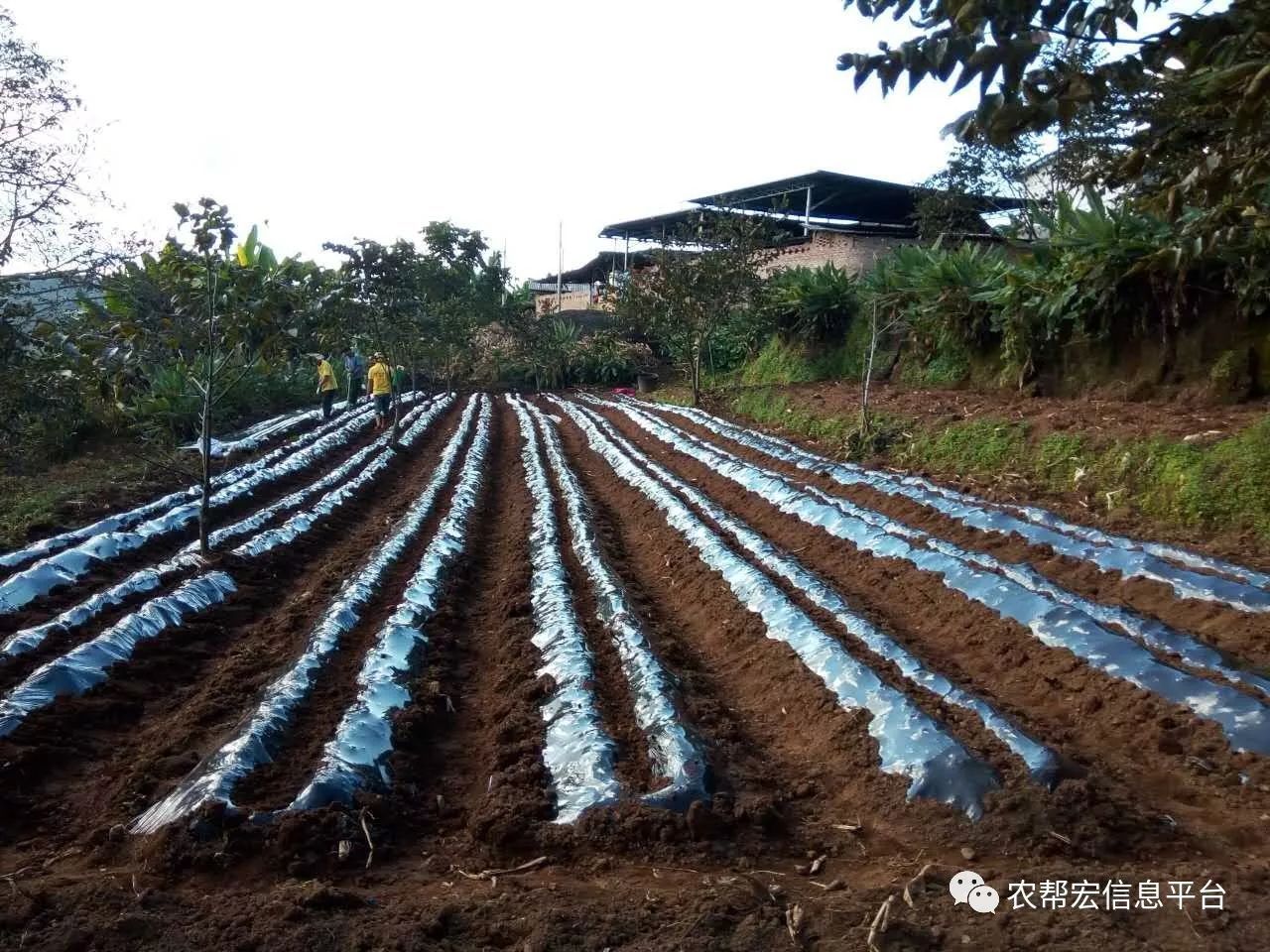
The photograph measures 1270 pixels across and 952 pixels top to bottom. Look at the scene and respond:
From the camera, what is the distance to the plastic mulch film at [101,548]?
596 centimetres

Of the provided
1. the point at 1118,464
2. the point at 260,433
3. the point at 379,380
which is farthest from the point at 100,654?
the point at 379,380

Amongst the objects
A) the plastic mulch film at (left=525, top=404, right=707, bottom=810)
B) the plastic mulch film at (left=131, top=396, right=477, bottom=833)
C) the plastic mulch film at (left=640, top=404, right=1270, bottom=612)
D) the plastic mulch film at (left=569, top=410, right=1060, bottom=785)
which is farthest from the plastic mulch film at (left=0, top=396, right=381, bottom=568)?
the plastic mulch film at (left=640, top=404, right=1270, bottom=612)

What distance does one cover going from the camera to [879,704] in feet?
13.3

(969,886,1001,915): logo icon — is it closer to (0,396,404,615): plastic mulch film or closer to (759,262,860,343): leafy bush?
(0,396,404,615): plastic mulch film

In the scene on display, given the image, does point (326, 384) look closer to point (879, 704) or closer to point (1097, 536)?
point (1097, 536)

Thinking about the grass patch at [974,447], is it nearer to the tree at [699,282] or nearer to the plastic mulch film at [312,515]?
the plastic mulch film at [312,515]

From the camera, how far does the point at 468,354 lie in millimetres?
31766

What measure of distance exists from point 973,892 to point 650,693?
199 centimetres

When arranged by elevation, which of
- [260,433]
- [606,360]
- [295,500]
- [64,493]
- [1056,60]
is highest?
[1056,60]

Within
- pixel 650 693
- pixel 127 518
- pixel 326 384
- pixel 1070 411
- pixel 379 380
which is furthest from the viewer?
pixel 326 384

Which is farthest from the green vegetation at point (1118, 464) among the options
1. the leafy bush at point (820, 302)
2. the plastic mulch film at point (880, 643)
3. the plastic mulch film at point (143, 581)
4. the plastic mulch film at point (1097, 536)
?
the plastic mulch film at point (143, 581)

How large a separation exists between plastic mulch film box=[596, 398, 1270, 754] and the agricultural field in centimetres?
2

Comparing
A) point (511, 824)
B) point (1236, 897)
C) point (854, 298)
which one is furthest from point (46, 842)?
point (854, 298)

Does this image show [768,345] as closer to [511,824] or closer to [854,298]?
[854,298]
